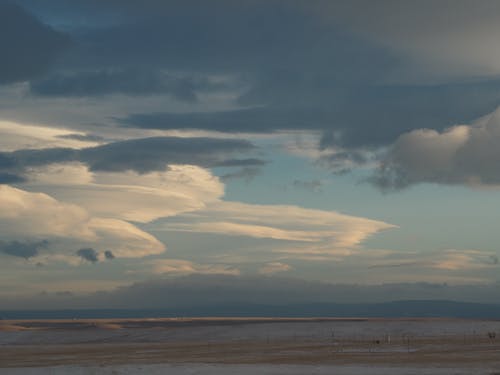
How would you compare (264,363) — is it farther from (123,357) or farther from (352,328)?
(352,328)

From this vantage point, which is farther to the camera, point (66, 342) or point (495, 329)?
point (66, 342)

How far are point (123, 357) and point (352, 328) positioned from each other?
91.6m

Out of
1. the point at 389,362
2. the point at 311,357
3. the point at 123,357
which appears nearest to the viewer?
the point at 389,362

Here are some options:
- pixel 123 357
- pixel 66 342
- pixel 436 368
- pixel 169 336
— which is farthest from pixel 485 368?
pixel 66 342

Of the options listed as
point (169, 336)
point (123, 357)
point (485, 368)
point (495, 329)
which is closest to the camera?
point (485, 368)

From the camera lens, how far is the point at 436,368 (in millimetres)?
80500

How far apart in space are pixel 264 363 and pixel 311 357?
10.7 metres

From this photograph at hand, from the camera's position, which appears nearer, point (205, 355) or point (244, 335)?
point (205, 355)

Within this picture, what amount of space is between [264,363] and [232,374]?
43.6 ft

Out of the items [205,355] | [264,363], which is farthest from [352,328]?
[264,363]

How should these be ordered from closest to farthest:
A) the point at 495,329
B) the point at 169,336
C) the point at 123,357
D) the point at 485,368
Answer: the point at 485,368 → the point at 123,357 → the point at 495,329 → the point at 169,336

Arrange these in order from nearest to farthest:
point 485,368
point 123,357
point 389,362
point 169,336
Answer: point 485,368 < point 389,362 < point 123,357 < point 169,336

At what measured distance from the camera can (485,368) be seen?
79188mm

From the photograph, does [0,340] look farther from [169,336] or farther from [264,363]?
[264,363]
